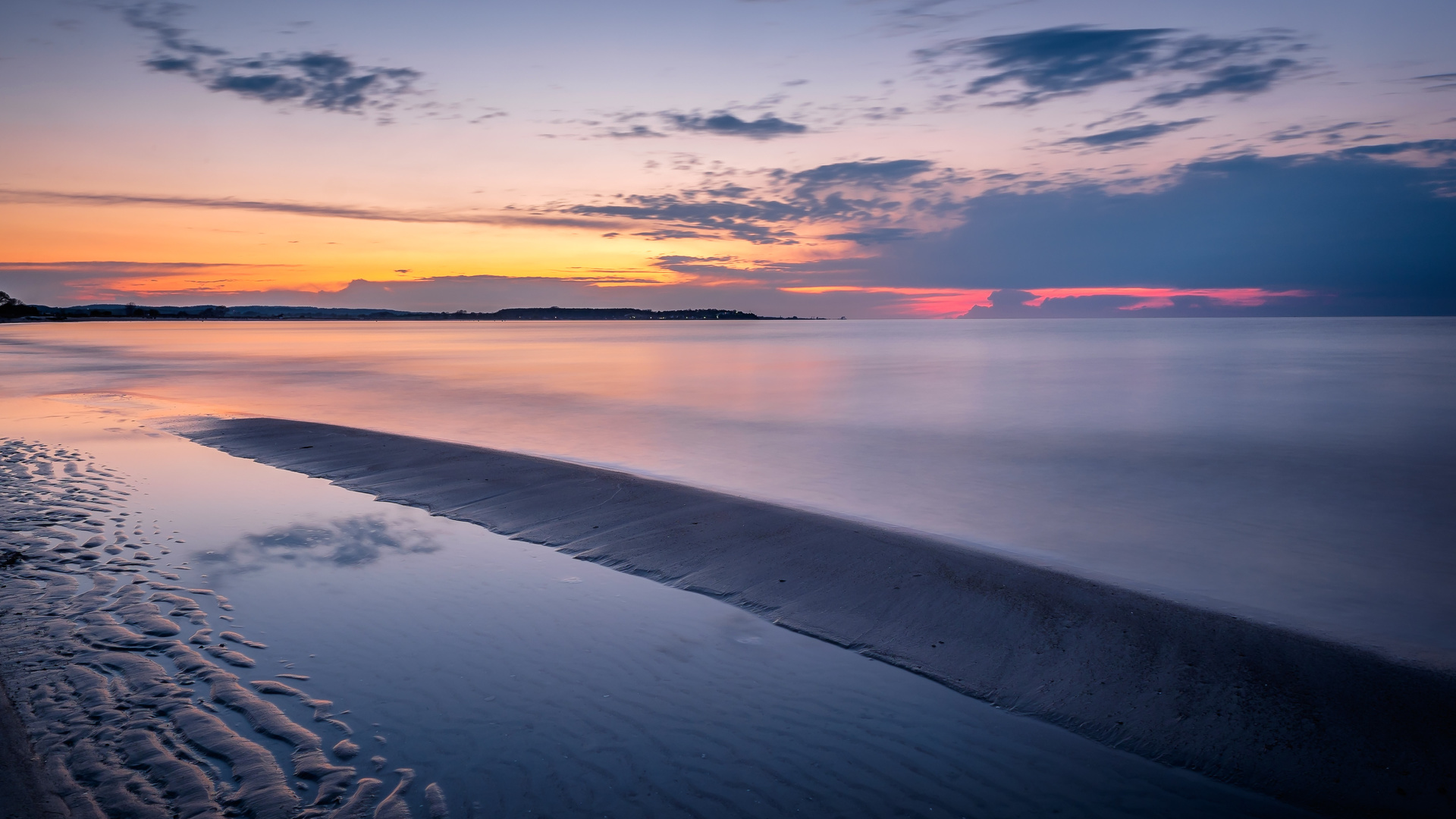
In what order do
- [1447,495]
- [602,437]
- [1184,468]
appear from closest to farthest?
1. [1447,495]
2. [1184,468]
3. [602,437]

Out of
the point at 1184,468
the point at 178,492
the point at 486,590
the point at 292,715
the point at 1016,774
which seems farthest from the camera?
the point at 1184,468

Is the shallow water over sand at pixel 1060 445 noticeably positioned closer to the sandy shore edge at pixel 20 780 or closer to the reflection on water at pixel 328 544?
the reflection on water at pixel 328 544

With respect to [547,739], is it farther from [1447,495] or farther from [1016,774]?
[1447,495]

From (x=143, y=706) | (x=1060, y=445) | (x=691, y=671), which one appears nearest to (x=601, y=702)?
(x=691, y=671)

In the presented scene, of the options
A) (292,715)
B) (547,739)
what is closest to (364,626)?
(292,715)

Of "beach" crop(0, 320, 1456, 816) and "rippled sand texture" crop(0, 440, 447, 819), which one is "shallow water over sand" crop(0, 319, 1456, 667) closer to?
"beach" crop(0, 320, 1456, 816)

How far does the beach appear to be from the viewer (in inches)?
155

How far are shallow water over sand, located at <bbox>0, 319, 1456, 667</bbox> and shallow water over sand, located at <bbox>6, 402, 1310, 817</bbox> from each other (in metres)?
3.94

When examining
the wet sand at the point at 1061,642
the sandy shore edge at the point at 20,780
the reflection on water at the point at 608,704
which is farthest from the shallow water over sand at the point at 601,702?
the sandy shore edge at the point at 20,780

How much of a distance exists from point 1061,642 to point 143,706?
605cm

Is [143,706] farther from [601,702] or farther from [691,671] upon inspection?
[691,671]

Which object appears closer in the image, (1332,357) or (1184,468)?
(1184,468)

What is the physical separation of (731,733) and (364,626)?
322cm

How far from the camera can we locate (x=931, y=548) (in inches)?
305
